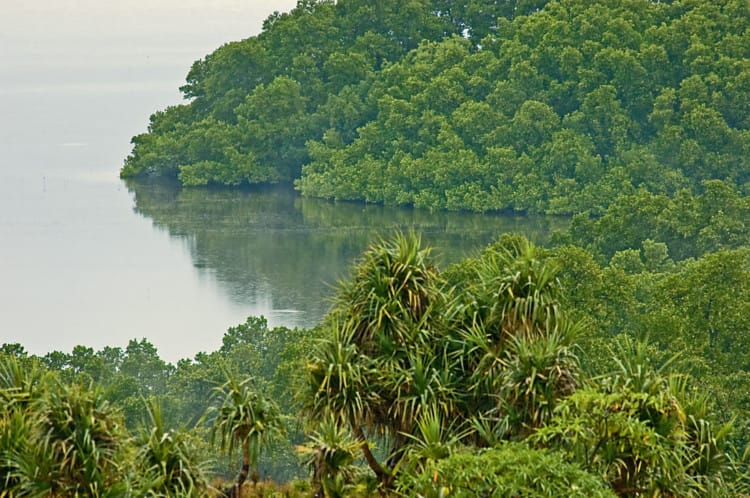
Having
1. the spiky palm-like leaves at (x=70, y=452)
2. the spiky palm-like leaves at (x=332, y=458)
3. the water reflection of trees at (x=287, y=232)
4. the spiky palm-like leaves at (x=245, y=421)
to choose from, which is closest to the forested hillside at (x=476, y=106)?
the water reflection of trees at (x=287, y=232)

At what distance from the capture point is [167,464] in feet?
54.5

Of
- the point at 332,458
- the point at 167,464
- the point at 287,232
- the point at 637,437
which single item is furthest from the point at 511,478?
the point at 287,232

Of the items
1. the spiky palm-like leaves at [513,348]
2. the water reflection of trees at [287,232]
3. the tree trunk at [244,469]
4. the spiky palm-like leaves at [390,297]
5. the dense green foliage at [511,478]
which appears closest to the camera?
the dense green foliage at [511,478]

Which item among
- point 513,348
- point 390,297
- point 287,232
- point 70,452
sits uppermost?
point 390,297

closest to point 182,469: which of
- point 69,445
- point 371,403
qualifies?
point 69,445

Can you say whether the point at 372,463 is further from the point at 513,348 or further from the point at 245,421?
the point at 513,348

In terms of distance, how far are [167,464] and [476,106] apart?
1947 inches

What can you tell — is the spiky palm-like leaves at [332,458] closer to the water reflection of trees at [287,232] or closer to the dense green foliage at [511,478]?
the dense green foliage at [511,478]

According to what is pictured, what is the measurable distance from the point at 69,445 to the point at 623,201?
26.8m

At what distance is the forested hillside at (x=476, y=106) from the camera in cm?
6112

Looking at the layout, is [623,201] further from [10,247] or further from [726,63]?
[10,247]

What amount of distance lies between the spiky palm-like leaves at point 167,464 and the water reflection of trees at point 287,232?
2519cm

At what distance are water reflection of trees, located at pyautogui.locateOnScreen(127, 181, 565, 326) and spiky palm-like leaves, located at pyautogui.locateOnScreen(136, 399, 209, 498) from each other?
82.6 feet

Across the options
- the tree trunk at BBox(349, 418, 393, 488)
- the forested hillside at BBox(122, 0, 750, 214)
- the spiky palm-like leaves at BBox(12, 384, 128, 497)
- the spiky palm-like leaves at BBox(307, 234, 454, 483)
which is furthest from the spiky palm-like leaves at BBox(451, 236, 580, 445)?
the forested hillside at BBox(122, 0, 750, 214)
